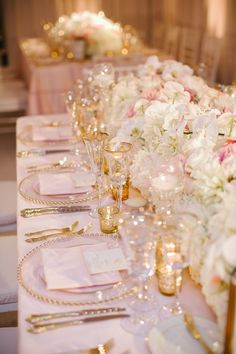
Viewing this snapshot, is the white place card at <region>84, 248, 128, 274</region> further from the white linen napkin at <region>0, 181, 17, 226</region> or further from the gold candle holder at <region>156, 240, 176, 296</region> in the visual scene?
the white linen napkin at <region>0, 181, 17, 226</region>

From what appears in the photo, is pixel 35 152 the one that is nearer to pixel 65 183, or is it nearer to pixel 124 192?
pixel 65 183

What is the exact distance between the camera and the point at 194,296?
4.33 ft

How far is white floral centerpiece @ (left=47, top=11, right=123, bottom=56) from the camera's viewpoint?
4.88 m

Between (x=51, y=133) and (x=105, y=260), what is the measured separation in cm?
138

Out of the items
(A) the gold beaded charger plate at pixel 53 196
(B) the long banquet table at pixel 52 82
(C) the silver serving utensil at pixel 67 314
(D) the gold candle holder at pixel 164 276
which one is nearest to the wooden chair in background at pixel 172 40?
(B) the long banquet table at pixel 52 82

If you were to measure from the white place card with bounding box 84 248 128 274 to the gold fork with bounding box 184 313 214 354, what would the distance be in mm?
253

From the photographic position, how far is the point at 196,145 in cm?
156

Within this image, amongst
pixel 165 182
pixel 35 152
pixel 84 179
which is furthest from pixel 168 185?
pixel 35 152

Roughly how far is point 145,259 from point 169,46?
20.5 ft

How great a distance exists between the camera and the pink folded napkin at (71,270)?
1326 mm

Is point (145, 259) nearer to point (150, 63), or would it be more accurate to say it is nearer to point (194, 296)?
point (194, 296)

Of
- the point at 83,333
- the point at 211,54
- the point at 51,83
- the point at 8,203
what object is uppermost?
the point at 83,333

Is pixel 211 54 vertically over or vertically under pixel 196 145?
under

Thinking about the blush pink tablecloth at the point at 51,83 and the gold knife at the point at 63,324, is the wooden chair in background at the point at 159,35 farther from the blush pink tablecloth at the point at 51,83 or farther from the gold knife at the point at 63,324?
the gold knife at the point at 63,324
